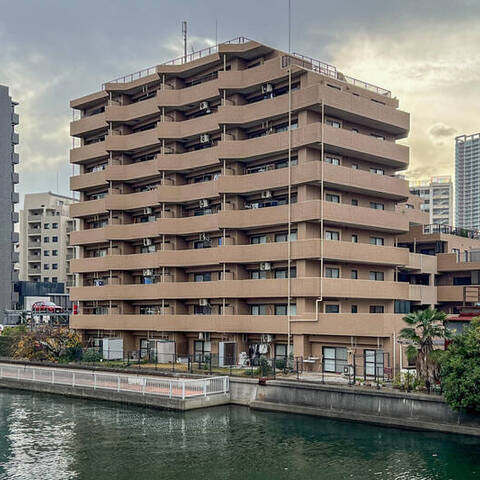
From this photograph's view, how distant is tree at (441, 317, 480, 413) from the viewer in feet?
132

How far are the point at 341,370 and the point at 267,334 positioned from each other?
876 centimetres

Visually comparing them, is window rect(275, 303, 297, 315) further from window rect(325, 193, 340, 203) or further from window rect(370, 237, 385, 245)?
→ window rect(370, 237, 385, 245)

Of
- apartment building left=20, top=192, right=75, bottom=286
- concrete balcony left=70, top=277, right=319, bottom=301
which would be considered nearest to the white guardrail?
concrete balcony left=70, top=277, right=319, bottom=301

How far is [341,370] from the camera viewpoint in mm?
58750

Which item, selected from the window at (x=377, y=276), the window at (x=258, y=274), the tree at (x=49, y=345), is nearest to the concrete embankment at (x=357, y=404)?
the window at (x=258, y=274)

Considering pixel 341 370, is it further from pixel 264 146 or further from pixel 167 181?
pixel 167 181

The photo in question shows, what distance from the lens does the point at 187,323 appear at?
70.5m

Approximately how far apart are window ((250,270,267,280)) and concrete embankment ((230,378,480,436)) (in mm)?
13797

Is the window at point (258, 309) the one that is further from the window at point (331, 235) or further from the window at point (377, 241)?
the window at point (377, 241)

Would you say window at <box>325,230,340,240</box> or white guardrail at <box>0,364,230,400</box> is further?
window at <box>325,230,340,240</box>

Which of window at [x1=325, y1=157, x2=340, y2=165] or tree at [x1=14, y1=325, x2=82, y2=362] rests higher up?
window at [x1=325, y1=157, x2=340, y2=165]

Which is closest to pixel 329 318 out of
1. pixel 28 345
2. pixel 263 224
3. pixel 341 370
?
pixel 341 370

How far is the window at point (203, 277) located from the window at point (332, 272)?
14.6 m

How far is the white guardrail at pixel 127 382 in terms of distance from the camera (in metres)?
53.1
